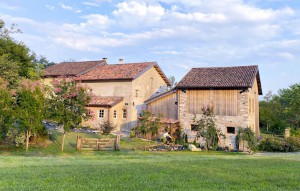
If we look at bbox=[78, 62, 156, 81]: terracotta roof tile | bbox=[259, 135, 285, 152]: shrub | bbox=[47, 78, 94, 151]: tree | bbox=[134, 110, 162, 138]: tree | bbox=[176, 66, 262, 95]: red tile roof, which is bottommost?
bbox=[259, 135, 285, 152]: shrub

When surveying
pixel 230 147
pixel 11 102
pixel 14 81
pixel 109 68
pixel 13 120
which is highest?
pixel 109 68

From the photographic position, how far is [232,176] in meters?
9.52

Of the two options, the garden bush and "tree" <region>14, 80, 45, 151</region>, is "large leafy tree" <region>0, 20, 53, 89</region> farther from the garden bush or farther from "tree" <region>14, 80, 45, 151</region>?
the garden bush

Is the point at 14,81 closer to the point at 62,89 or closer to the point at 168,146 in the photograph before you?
the point at 62,89

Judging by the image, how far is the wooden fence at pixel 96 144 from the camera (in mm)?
20781

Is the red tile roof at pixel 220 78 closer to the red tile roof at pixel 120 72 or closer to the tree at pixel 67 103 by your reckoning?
the red tile roof at pixel 120 72

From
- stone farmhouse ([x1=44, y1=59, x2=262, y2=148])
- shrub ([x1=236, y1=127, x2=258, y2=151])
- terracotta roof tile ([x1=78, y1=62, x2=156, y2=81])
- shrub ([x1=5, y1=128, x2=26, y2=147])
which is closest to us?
shrub ([x1=5, y1=128, x2=26, y2=147])

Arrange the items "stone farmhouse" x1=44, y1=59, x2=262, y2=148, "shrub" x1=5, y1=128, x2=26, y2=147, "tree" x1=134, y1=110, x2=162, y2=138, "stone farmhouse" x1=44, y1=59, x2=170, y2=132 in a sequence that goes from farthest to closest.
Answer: "stone farmhouse" x1=44, y1=59, x2=170, y2=132, "tree" x1=134, y1=110, x2=162, y2=138, "stone farmhouse" x1=44, y1=59, x2=262, y2=148, "shrub" x1=5, y1=128, x2=26, y2=147

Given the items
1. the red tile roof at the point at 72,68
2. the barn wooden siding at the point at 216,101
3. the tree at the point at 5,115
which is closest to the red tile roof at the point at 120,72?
the red tile roof at the point at 72,68

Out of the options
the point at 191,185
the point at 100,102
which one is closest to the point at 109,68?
the point at 100,102

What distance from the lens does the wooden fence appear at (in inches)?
818

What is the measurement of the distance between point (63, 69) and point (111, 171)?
3459cm

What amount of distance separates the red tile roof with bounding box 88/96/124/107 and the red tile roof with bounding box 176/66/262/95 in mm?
7924

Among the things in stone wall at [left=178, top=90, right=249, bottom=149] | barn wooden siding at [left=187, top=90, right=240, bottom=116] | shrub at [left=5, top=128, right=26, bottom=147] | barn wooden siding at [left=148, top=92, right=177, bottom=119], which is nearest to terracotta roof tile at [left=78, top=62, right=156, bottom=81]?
barn wooden siding at [left=148, top=92, right=177, bottom=119]
